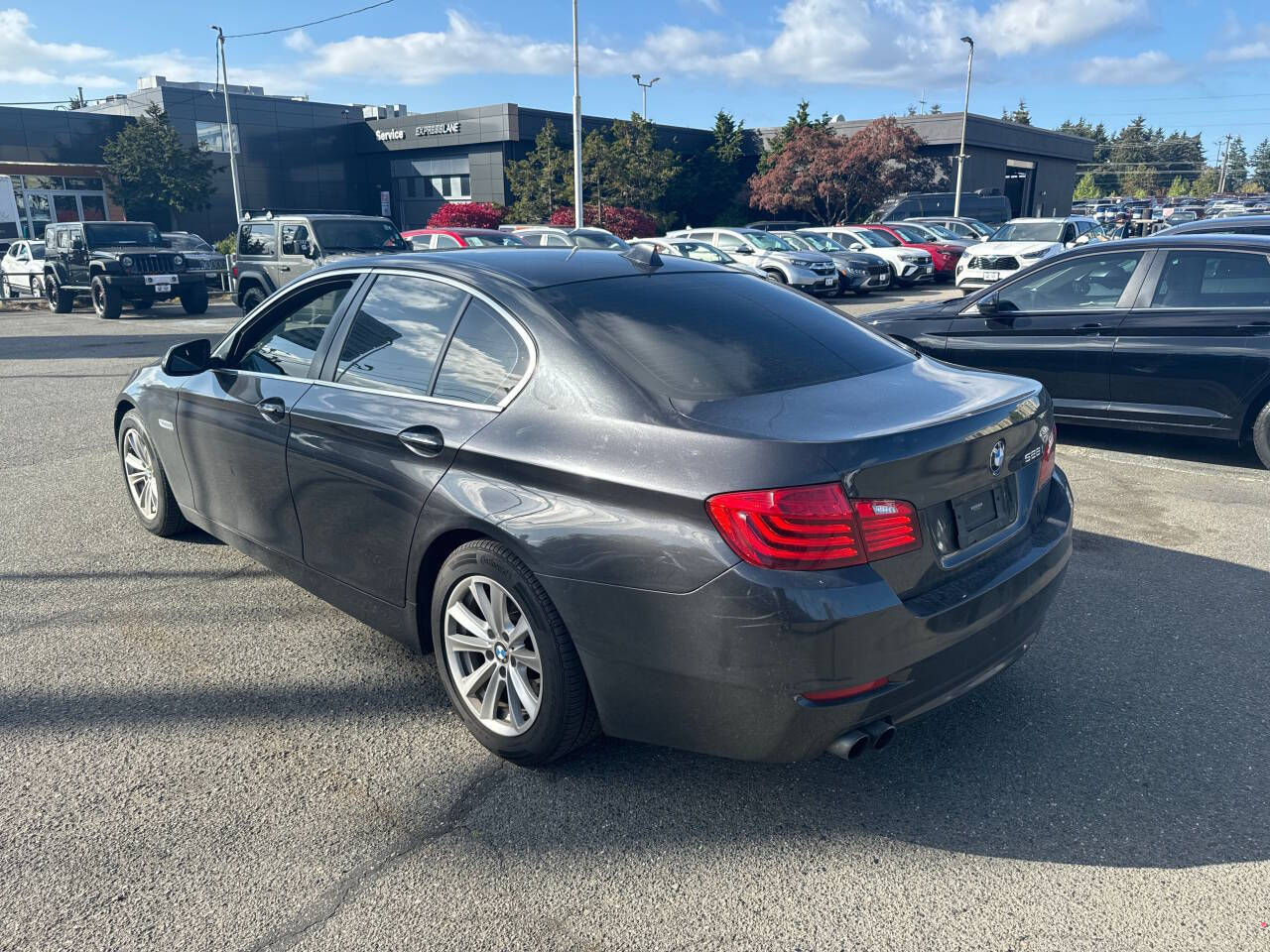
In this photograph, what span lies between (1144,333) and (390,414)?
19.3 ft

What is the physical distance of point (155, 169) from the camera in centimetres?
4259

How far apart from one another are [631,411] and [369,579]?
1.33 meters

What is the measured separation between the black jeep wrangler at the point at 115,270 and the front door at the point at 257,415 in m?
16.3

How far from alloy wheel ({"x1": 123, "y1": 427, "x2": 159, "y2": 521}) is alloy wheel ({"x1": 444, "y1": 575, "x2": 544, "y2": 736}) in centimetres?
283

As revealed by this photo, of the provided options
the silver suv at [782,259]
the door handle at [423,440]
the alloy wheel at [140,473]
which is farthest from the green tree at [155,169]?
the door handle at [423,440]

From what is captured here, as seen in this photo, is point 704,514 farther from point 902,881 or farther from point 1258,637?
point 1258,637

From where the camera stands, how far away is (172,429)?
4809mm

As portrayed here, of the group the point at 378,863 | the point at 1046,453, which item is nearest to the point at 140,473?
the point at 378,863

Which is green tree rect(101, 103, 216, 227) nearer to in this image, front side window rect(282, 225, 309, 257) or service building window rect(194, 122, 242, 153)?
service building window rect(194, 122, 242, 153)

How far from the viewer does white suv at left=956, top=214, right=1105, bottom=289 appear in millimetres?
20328

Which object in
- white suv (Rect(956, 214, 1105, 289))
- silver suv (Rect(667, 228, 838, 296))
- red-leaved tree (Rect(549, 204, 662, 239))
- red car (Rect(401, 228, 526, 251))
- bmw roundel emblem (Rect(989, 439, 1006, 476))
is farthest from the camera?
red-leaved tree (Rect(549, 204, 662, 239))

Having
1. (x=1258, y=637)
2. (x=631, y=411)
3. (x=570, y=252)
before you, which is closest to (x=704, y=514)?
(x=631, y=411)

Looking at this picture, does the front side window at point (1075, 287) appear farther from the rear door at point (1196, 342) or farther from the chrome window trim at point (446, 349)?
the chrome window trim at point (446, 349)

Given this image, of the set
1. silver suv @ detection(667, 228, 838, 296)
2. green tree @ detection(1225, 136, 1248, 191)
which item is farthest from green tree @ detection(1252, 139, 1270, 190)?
silver suv @ detection(667, 228, 838, 296)
